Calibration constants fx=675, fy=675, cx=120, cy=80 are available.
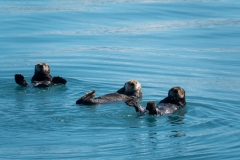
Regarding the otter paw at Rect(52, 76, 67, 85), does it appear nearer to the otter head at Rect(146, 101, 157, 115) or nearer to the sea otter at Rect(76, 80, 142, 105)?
the sea otter at Rect(76, 80, 142, 105)

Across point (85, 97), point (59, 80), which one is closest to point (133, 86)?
point (59, 80)

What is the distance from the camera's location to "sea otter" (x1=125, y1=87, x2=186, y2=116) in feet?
38.6

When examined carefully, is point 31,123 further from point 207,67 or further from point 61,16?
point 61,16

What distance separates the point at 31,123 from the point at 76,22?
1197 centimetres

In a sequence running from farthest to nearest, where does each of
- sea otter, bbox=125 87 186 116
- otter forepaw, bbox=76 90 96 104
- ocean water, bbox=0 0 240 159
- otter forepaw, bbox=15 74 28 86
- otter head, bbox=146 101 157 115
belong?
otter forepaw, bbox=15 74 28 86
otter forepaw, bbox=76 90 96 104
sea otter, bbox=125 87 186 116
otter head, bbox=146 101 157 115
ocean water, bbox=0 0 240 159

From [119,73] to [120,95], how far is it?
9.28 ft

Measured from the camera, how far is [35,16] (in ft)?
77.7

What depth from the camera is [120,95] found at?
527 inches

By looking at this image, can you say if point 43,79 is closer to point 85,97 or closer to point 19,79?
point 19,79

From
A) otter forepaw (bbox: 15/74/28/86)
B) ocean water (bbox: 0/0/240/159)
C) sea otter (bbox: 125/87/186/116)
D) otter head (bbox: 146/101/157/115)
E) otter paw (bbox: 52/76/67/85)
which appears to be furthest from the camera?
otter paw (bbox: 52/76/67/85)

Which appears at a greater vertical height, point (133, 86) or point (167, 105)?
point (133, 86)

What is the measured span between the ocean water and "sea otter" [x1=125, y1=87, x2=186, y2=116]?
0.14 meters

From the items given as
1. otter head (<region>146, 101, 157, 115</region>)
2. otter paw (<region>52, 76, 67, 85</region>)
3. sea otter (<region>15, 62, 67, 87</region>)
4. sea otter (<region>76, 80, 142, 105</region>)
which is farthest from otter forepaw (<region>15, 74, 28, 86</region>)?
otter head (<region>146, 101, 157, 115</region>)

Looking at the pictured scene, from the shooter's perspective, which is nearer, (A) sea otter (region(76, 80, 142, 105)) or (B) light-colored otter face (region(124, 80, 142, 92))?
(A) sea otter (region(76, 80, 142, 105))
